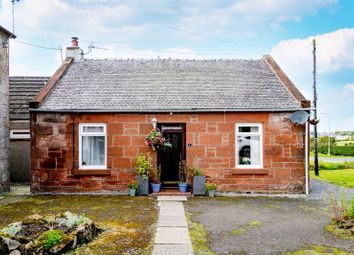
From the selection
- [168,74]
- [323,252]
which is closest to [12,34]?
[168,74]

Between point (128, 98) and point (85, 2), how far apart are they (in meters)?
4.06

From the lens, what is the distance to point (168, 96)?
1566 centimetres

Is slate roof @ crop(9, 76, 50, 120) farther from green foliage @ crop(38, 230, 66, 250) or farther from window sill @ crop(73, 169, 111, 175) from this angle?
green foliage @ crop(38, 230, 66, 250)

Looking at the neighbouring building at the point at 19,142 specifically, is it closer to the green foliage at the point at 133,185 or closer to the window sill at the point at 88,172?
the window sill at the point at 88,172

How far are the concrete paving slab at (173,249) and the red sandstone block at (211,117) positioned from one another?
7.97m

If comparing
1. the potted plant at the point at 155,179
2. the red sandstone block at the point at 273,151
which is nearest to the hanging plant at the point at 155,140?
the potted plant at the point at 155,179

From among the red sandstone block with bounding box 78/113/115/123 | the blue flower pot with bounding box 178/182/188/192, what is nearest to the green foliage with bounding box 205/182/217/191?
the blue flower pot with bounding box 178/182/188/192

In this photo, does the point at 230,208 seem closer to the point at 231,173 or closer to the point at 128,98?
the point at 231,173

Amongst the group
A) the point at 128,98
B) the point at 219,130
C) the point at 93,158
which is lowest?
the point at 93,158

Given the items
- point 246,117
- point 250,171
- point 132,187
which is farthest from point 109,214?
point 246,117

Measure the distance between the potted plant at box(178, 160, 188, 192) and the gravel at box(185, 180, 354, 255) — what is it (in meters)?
1.02

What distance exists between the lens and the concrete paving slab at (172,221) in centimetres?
920

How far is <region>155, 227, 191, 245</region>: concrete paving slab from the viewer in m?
7.72

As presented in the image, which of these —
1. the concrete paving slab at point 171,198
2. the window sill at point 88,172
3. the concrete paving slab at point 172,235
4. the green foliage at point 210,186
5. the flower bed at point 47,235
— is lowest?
the concrete paving slab at point 172,235
